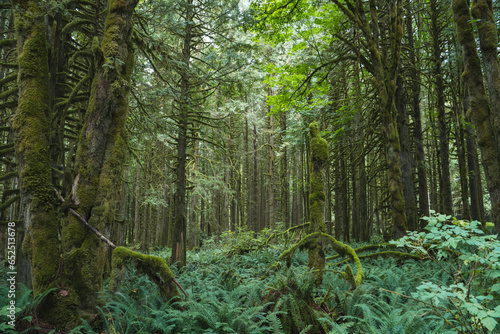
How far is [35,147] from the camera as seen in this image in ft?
12.8

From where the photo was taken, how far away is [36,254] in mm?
3688

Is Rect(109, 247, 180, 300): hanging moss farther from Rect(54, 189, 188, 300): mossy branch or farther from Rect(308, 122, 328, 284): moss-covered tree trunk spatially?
Rect(308, 122, 328, 284): moss-covered tree trunk

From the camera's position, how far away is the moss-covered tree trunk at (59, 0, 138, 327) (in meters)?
3.81

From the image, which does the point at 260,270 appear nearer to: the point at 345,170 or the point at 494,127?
the point at 494,127

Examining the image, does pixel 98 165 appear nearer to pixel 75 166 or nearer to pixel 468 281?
pixel 75 166

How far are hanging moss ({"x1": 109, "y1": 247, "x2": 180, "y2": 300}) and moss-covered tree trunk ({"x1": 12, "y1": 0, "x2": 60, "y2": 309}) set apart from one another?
79cm

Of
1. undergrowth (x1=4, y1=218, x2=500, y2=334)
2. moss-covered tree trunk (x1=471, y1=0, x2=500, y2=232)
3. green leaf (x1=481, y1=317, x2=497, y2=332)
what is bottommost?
undergrowth (x1=4, y1=218, x2=500, y2=334)

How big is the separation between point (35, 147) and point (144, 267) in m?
2.43

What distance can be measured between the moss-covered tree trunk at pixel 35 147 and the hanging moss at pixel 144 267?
792 millimetres

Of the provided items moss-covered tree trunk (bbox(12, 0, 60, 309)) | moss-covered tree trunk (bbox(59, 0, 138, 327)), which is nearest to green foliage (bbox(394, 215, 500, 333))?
moss-covered tree trunk (bbox(59, 0, 138, 327))

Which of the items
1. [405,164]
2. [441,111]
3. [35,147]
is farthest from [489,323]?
[441,111]

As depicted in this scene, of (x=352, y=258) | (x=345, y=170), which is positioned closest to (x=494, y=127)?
(x=352, y=258)

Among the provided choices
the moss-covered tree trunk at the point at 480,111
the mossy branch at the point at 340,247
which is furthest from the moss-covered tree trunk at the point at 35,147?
the moss-covered tree trunk at the point at 480,111

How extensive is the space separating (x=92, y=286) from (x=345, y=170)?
42.0 feet
